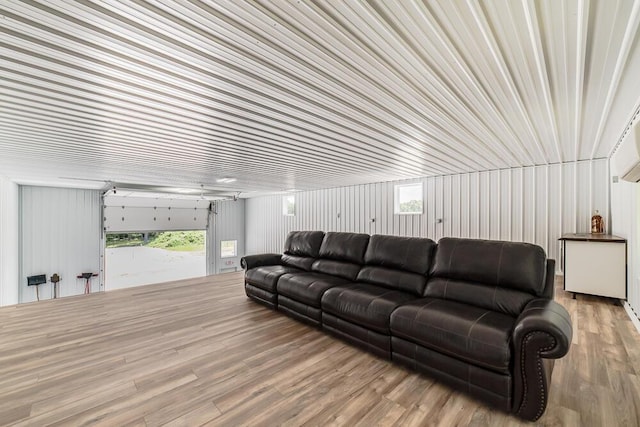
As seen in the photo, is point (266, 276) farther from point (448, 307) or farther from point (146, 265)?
point (146, 265)

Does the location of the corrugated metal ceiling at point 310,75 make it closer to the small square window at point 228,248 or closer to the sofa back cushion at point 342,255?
the sofa back cushion at point 342,255

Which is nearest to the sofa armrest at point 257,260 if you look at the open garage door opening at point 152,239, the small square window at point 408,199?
the small square window at point 408,199

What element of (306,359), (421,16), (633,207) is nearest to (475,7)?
(421,16)

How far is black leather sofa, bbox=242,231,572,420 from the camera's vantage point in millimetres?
1733

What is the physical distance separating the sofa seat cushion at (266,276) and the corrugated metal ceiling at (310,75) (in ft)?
5.99

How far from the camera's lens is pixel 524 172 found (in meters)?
5.07

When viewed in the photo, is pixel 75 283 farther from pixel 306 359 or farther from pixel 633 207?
pixel 633 207

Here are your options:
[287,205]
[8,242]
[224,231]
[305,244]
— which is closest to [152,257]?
[224,231]

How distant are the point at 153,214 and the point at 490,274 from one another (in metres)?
8.78

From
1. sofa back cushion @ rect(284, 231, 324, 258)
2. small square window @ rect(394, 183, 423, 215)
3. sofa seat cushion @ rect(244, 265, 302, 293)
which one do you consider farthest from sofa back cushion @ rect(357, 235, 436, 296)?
small square window @ rect(394, 183, 423, 215)

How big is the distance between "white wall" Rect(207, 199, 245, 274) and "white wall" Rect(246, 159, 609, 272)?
437cm

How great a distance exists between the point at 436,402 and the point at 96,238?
8939 millimetres

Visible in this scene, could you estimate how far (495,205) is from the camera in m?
5.32

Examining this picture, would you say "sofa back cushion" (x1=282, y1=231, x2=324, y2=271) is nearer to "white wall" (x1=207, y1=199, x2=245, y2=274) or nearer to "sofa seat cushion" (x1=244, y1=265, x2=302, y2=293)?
"sofa seat cushion" (x1=244, y1=265, x2=302, y2=293)
